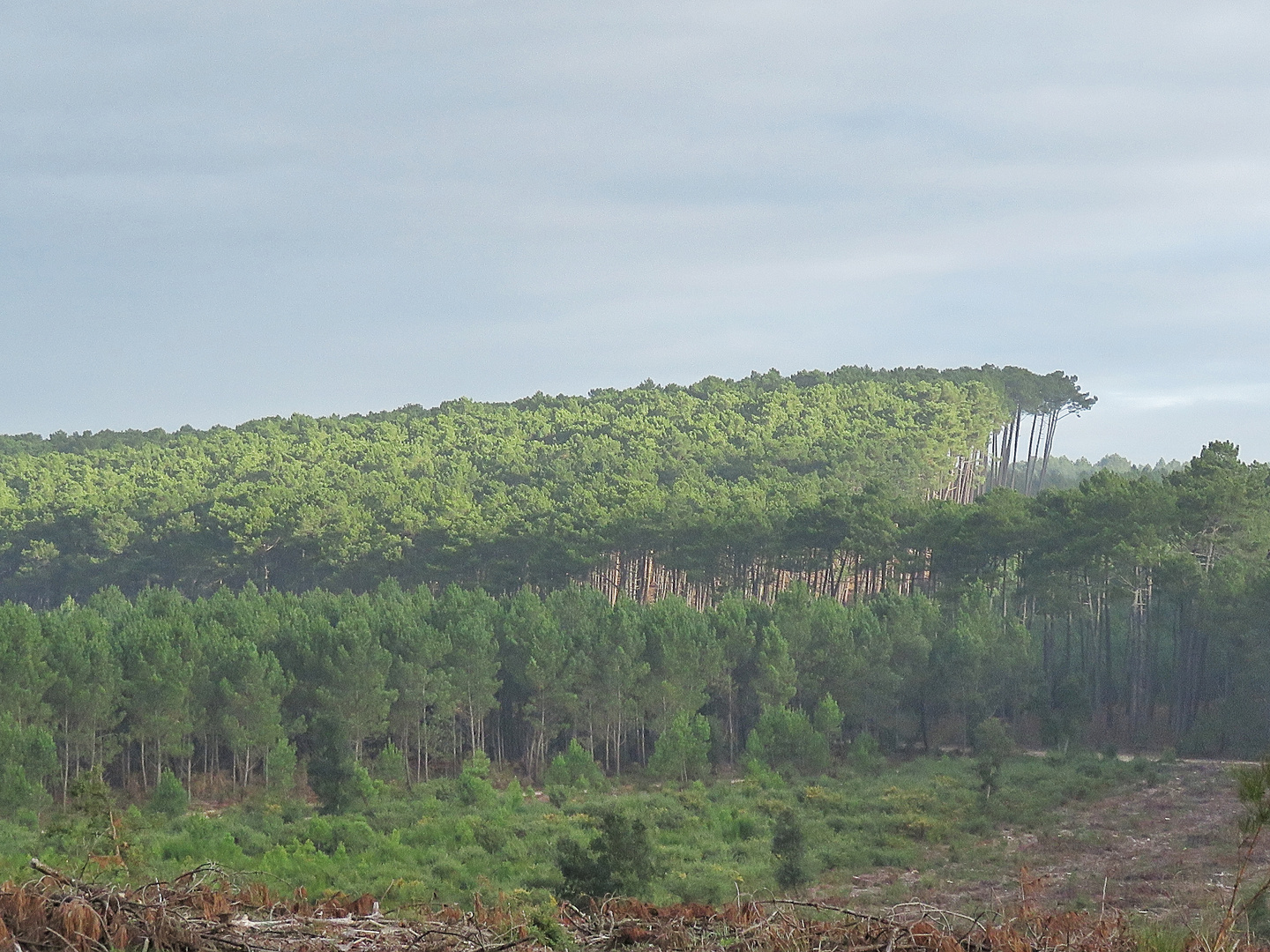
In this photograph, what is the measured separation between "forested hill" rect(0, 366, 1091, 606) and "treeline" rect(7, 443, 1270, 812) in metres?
8.14

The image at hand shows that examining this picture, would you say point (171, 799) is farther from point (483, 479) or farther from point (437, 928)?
point (483, 479)

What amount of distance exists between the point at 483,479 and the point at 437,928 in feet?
232

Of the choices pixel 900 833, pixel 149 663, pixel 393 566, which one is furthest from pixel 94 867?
pixel 393 566

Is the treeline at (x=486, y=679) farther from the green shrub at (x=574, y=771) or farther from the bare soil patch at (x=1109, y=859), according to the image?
the bare soil patch at (x=1109, y=859)

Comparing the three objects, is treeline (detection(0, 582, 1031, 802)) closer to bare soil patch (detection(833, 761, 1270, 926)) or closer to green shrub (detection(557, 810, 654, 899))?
bare soil patch (detection(833, 761, 1270, 926))

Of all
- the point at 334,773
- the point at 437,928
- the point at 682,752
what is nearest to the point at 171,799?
the point at 334,773

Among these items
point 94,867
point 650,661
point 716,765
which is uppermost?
point 94,867

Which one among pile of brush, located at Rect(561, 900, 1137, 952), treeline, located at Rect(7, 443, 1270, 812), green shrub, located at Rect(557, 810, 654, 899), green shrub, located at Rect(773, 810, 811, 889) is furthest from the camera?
treeline, located at Rect(7, 443, 1270, 812)

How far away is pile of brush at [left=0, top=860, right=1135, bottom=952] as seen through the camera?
224 inches

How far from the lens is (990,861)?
28125 millimetres

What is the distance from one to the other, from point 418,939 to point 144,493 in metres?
70.2

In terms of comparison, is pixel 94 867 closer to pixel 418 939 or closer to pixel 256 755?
pixel 418 939

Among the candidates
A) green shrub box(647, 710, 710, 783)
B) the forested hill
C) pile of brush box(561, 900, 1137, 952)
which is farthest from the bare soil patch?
the forested hill

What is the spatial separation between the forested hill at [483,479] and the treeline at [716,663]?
8.14m
